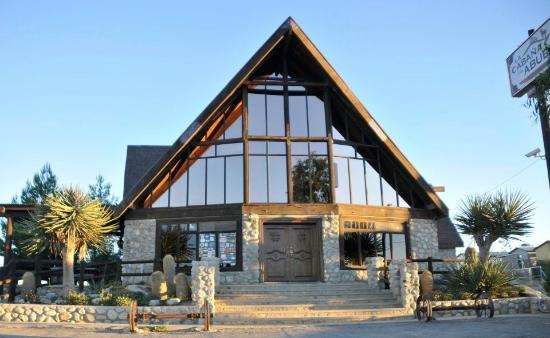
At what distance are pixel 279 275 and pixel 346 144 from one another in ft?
15.9

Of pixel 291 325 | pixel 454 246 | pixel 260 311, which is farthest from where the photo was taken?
pixel 454 246

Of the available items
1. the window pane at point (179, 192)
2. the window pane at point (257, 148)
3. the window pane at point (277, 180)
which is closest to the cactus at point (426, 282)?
the window pane at point (277, 180)

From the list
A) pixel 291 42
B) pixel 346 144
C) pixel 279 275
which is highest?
pixel 291 42

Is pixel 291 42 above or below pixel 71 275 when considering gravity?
above

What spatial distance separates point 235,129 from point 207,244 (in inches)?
150

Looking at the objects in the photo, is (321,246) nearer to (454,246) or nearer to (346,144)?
(346,144)

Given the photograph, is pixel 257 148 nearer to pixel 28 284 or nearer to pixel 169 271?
pixel 169 271

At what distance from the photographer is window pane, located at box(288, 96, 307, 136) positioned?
18047mm

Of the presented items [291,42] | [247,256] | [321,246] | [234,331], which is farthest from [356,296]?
[291,42]

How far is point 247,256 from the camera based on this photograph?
16.7 m

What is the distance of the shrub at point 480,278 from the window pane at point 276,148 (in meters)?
6.30

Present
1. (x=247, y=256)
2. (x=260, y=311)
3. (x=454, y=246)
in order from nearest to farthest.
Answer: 1. (x=260, y=311)
2. (x=247, y=256)
3. (x=454, y=246)

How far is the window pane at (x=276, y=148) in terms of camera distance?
1772 cm

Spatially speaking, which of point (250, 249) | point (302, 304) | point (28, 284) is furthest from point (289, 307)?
point (28, 284)
